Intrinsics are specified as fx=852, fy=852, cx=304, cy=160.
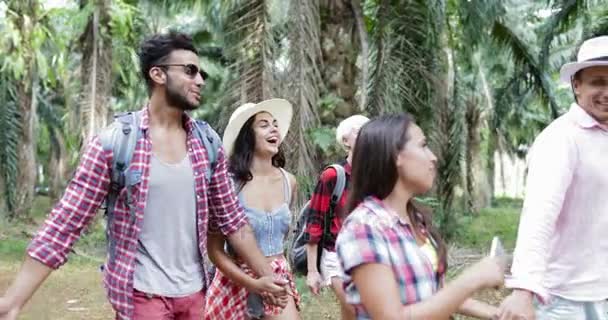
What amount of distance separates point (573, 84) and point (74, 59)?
45.5ft

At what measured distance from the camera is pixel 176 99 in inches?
138

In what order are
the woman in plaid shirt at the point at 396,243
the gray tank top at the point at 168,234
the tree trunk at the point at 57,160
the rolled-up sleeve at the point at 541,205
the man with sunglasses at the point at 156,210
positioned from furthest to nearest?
the tree trunk at the point at 57,160, the gray tank top at the point at 168,234, the man with sunglasses at the point at 156,210, the rolled-up sleeve at the point at 541,205, the woman in plaid shirt at the point at 396,243

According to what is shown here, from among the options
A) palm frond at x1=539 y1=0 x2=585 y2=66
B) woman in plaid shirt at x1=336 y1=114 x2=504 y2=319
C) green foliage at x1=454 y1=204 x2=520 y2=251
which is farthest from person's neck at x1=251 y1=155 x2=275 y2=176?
green foliage at x1=454 y1=204 x2=520 y2=251

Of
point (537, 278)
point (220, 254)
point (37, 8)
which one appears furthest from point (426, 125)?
point (537, 278)

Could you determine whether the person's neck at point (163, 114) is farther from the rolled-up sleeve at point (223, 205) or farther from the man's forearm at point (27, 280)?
the man's forearm at point (27, 280)

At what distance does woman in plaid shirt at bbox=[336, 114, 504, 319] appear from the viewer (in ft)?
7.88

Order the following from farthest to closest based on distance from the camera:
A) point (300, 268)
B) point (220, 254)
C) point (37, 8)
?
point (37, 8)
point (300, 268)
point (220, 254)

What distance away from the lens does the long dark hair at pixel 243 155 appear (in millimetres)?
4625

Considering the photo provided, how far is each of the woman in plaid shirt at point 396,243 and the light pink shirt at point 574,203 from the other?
0.44 metres

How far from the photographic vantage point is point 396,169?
2.62 meters

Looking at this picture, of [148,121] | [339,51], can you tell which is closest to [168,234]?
[148,121]

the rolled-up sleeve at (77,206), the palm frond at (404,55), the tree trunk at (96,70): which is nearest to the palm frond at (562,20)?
the palm frond at (404,55)

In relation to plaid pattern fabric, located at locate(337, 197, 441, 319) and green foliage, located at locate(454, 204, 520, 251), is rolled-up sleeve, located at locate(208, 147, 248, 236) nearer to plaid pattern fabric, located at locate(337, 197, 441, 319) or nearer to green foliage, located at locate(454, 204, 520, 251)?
plaid pattern fabric, located at locate(337, 197, 441, 319)

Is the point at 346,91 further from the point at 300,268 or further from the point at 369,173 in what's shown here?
the point at 369,173
